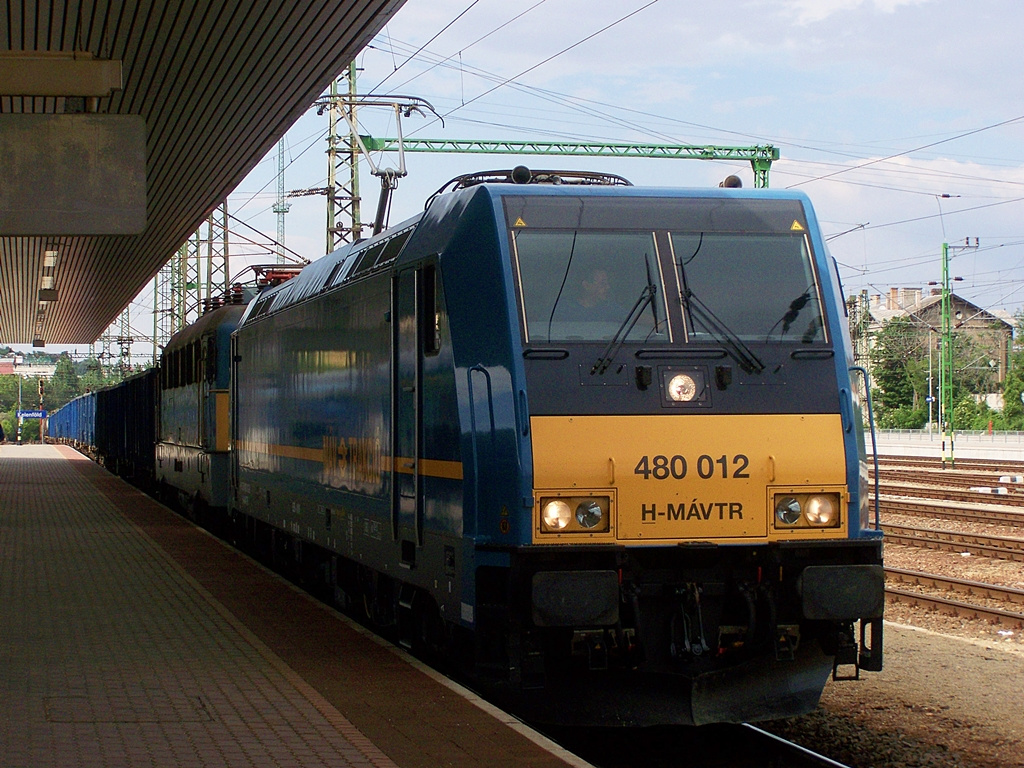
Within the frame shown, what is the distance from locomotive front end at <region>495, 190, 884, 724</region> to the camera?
702cm

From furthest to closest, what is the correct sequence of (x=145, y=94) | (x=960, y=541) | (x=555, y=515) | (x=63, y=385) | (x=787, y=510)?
1. (x=63, y=385)
2. (x=960, y=541)
3. (x=145, y=94)
4. (x=787, y=510)
5. (x=555, y=515)

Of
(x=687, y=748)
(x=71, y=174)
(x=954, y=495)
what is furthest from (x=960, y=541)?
(x=71, y=174)

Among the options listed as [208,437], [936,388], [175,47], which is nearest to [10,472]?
[208,437]

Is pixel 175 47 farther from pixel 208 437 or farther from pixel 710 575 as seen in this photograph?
pixel 710 575

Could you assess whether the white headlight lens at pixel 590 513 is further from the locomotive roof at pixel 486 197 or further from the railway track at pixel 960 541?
the railway track at pixel 960 541

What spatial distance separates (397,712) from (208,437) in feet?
40.8

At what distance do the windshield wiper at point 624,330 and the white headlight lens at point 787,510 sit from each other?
4.08 ft

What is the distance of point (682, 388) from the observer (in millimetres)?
7355

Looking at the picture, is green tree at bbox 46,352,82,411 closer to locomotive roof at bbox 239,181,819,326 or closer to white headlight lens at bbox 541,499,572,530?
locomotive roof at bbox 239,181,819,326

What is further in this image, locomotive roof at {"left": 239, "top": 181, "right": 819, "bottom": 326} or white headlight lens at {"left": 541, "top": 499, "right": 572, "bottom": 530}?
locomotive roof at {"left": 239, "top": 181, "right": 819, "bottom": 326}

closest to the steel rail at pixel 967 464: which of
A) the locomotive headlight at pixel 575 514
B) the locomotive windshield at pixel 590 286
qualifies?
the locomotive windshield at pixel 590 286

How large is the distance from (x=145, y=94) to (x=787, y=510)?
11.3 metres

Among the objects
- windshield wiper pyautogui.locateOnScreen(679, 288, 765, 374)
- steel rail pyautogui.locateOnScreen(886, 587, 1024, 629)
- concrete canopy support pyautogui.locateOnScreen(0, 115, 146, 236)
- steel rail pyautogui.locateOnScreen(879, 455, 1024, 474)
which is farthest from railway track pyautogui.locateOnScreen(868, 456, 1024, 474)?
windshield wiper pyautogui.locateOnScreen(679, 288, 765, 374)

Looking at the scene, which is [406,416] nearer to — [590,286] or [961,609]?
[590,286]
